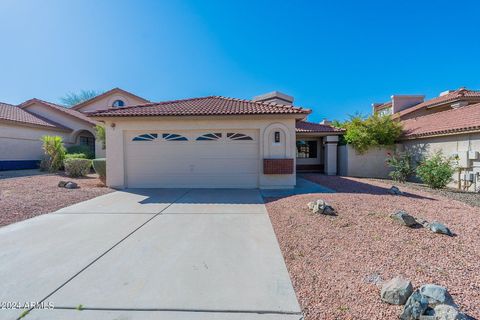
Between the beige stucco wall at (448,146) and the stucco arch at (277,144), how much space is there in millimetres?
7990

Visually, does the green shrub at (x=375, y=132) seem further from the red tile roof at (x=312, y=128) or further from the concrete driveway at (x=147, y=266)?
the concrete driveway at (x=147, y=266)

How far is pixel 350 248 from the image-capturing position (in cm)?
418

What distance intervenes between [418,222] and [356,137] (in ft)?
35.6

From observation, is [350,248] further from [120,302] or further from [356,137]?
[356,137]

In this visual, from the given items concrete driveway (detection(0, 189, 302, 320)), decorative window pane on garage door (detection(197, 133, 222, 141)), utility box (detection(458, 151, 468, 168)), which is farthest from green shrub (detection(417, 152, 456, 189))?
decorative window pane on garage door (detection(197, 133, 222, 141))

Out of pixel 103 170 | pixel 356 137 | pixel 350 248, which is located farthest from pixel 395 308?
pixel 356 137

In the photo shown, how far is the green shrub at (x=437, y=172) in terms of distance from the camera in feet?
33.6

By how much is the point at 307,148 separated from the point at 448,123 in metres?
8.31

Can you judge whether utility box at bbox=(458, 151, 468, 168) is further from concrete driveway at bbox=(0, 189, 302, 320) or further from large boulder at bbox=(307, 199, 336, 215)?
concrete driveway at bbox=(0, 189, 302, 320)

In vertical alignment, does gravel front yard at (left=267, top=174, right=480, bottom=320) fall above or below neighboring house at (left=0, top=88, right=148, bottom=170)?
below

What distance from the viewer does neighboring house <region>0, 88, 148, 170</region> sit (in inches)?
646

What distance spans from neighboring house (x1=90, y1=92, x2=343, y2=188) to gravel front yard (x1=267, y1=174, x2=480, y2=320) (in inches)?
168

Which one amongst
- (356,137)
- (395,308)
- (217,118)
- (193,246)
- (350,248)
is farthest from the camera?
(356,137)

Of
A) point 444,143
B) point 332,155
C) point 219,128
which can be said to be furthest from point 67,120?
point 444,143
